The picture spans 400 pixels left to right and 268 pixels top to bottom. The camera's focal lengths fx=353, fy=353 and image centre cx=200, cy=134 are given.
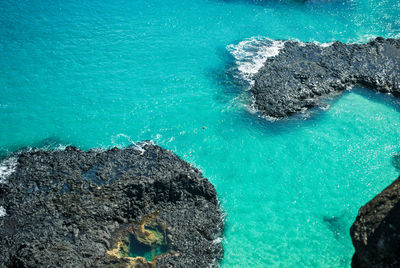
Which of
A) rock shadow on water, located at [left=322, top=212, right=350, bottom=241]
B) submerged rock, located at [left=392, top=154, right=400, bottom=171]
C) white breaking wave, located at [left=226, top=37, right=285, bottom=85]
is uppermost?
white breaking wave, located at [left=226, top=37, right=285, bottom=85]

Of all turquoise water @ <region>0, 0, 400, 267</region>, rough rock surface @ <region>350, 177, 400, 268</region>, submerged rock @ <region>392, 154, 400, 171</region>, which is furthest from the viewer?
submerged rock @ <region>392, 154, 400, 171</region>

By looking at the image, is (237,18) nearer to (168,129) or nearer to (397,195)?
(168,129)

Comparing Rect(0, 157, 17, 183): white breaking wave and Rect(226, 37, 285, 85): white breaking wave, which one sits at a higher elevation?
Rect(226, 37, 285, 85): white breaking wave

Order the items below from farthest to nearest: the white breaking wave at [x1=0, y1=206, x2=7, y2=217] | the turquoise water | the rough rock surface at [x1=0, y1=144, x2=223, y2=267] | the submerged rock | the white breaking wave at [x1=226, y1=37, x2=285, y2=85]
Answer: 1. the white breaking wave at [x1=226, y1=37, x2=285, y2=85]
2. the submerged rock
3. the turquoise water
4. the white breaking wave at [x1=0, y1=206, x2=7, y2=217]
5. the rough rock surface at [x1=0, y1=144, x2=223, y2=267]

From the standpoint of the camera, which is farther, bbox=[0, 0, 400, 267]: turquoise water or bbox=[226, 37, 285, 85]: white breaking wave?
bbox=[226, 37, 285, 85]: white breaking wave

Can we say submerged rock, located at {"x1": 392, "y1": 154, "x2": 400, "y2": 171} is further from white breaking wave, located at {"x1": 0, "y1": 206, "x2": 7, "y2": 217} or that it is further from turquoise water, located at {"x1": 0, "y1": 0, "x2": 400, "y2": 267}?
white breaking wave, located at {"x1": 0, "y1": 206, "x2": 7, "y2": 217}

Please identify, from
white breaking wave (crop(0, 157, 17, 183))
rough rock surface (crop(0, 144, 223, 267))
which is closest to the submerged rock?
rough rock surface (crop(0, 144, 223, 267))
